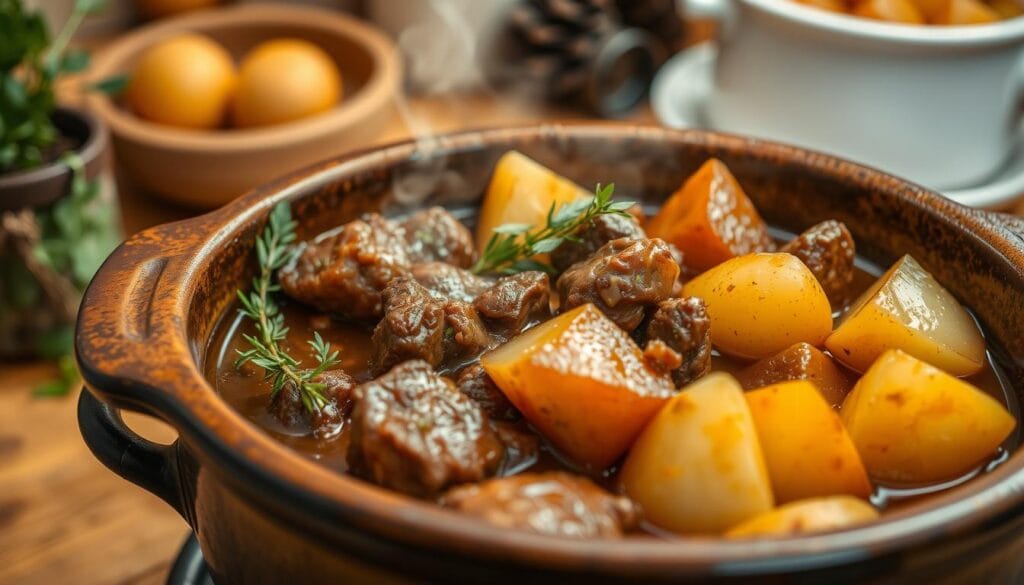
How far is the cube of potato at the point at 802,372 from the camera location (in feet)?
4.23

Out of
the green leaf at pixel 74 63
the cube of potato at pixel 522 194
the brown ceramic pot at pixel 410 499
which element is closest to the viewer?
the brown ceramic pot at pixel 410 499

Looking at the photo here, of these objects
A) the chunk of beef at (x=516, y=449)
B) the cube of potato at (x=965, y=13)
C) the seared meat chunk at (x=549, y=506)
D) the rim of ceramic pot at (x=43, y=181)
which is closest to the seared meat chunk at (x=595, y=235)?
the chunk of beef at (x=516, y=449)

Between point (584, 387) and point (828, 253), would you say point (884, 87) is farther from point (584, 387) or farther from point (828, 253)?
point (584, 387)

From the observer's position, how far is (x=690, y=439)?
1085 mm

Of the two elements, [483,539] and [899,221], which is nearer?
[483,539]

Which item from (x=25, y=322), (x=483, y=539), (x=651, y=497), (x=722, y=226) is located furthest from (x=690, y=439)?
(x=25, y=322)

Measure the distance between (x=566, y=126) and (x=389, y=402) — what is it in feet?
2.34

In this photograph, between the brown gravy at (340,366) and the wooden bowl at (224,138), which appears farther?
the wooden bowl at (224,138)

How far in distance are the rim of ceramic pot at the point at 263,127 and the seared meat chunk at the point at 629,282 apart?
1.34m

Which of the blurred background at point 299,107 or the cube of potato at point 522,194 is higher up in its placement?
the cube of potato at point 522,194

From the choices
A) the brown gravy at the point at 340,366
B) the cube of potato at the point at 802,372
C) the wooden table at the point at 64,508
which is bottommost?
the wooden table at the point at 64,508

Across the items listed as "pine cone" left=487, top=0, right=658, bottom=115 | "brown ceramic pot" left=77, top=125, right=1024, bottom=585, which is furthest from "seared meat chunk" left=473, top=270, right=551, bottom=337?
"pine cone" left=487, top=0, right=658, bottom=115

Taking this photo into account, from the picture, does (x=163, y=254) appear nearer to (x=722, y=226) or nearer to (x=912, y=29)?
(x=722, y=226)

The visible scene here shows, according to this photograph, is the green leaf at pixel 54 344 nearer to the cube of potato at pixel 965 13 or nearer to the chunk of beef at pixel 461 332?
the chunk of beef at pixel 461 332
